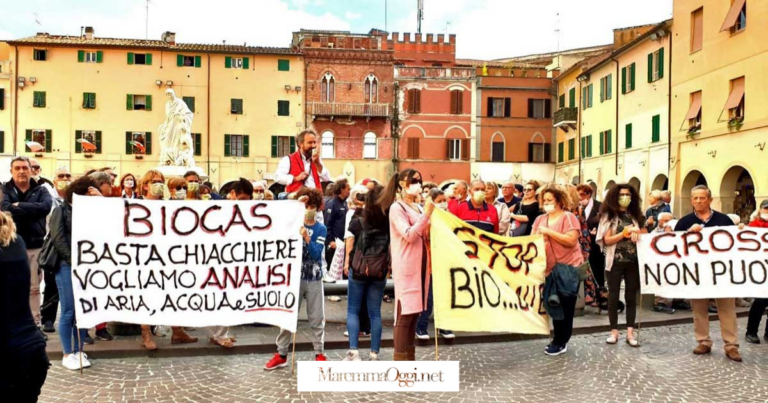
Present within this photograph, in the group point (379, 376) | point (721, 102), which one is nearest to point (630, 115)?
point (721, 102)

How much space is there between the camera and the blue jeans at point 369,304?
20.5ft

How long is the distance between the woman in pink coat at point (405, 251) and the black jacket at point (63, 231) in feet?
9.88

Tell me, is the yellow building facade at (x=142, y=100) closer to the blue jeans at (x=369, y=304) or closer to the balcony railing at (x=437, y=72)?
the balcony railing at (x=437, y=72)

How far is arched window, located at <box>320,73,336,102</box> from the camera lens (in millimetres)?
44531

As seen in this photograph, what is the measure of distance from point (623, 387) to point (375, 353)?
227 centimetres

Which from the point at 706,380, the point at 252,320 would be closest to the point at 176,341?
the point at 252,320

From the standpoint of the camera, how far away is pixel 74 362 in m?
6.29

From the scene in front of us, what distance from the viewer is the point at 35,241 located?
7633 mm

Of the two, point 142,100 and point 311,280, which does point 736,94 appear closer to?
point 311,280

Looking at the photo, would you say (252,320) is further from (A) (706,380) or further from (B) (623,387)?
(A) (706,380)

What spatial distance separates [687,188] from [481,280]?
25428 millimetres

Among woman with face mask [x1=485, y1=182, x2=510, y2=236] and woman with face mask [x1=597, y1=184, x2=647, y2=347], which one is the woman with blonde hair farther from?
woman with face mask [x1=485, y1=182, x2=510, y2=236]

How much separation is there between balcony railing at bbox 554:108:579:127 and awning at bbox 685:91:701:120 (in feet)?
44.5

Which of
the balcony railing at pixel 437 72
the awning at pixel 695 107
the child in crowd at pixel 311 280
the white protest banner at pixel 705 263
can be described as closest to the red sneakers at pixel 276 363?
the child in crowd at pixel 311 280
